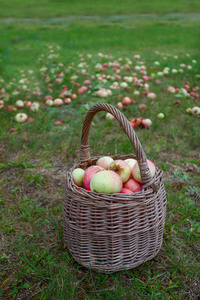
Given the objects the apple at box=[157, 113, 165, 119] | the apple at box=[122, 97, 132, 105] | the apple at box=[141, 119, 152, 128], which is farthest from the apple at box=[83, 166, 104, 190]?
the apple at box=[122, 97, 132, 105]

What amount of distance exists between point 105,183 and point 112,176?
6cm

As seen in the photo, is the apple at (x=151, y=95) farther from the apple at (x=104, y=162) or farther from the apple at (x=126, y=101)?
the apple at (x=104, y=162)

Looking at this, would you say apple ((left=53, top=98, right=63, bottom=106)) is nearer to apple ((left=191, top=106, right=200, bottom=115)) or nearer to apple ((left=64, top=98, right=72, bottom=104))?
apple ((left=64, top=98, right=72, bottom=104))

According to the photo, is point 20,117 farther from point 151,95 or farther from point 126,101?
point 151,95

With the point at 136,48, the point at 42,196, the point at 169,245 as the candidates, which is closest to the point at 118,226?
the point at 169,245

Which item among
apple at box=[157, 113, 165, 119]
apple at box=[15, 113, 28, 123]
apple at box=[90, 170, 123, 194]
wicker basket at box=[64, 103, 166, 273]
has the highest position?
apple at box=[90, 170, 123, 194]

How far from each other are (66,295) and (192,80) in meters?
4.13

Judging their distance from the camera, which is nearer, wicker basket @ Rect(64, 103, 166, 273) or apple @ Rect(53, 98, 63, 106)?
wicker basket @ Rect(64, 103, 166, 273)

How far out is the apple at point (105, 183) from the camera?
56.5 inches

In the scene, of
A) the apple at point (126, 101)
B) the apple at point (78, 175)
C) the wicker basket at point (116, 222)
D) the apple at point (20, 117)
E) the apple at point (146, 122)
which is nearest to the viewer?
the wicker basket at point (116, 222)

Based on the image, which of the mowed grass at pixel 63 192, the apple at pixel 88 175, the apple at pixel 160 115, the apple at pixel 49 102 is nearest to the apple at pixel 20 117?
the mowed grass at pixel 63 192

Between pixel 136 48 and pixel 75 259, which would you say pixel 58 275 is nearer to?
pixel 75 259

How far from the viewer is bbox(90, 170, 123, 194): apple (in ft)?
4.71

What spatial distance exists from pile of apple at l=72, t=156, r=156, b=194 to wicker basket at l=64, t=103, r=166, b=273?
0.26 ft
